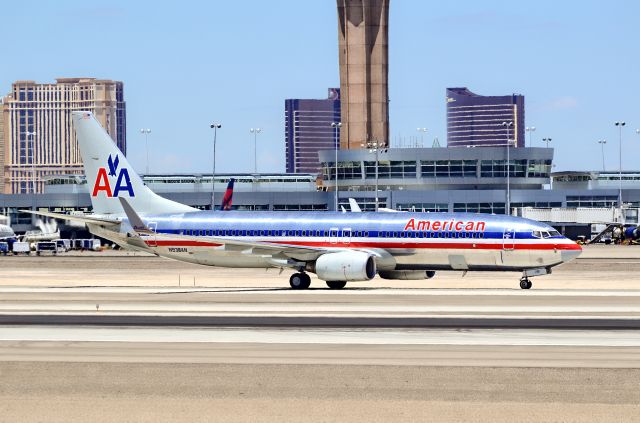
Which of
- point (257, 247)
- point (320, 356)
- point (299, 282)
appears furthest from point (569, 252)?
point (320, 356)

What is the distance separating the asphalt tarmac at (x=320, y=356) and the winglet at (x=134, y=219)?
544 cm

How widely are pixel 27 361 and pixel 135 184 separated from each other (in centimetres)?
3635

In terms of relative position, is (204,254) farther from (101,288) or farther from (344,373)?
(344,373)

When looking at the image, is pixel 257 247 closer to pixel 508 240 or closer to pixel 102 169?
pixel 102 169

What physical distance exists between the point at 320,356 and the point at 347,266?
92.5 ft

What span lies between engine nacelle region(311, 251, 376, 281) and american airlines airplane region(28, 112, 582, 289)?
0.05m

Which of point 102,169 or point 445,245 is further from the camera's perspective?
point 102,169

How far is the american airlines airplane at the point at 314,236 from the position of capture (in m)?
61.2

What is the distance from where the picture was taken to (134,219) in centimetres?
6238

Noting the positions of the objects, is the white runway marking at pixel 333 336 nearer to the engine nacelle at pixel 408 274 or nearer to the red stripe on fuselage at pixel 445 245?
the red stripe on fuselage at pixel 445 245

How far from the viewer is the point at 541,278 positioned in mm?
72875

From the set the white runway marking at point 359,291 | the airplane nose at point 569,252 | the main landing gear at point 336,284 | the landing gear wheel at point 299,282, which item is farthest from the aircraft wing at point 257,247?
the airplane nose at point 569,252

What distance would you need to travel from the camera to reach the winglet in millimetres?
61237

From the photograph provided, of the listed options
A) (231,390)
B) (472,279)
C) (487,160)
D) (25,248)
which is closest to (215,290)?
(472,279)
